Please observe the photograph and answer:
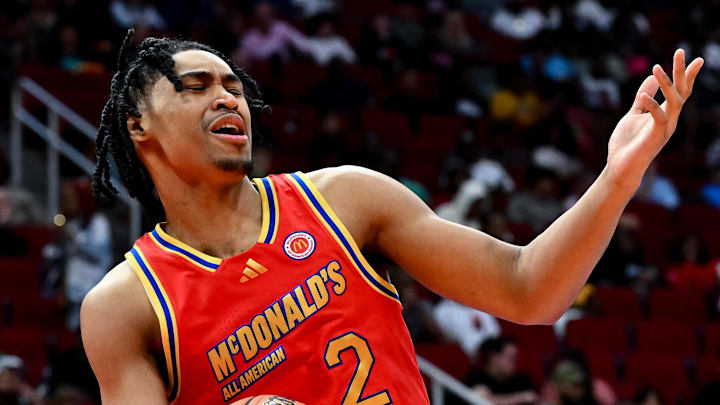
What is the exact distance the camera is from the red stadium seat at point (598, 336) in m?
9.29

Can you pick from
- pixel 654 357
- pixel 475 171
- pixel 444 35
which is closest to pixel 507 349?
pixel 654 357

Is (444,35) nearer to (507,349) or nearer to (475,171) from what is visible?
(475,171)

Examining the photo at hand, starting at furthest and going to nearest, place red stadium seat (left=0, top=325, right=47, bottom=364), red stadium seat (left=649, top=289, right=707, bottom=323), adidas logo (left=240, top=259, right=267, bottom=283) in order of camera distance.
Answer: red stadium seat (left=649, top=289, right=707, bottom=323) → red stadium seat (left=0, top=325, right=47, bottom=364) → adidas logo (left=240, top=259, right=267, bottom=283)

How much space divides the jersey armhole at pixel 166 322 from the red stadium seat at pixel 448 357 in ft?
17.6

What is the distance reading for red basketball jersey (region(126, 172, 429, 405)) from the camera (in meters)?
2.86

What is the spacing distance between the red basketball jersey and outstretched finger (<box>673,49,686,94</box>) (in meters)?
0.85

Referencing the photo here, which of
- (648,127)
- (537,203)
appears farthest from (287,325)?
(537,203)

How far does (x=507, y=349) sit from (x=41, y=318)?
309 cm

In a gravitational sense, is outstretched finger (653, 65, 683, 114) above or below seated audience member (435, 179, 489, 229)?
above

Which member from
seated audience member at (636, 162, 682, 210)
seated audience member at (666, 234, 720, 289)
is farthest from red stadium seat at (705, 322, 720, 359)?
seated audience member at (636, 162, 682, 210)

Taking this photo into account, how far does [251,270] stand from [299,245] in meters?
0.13

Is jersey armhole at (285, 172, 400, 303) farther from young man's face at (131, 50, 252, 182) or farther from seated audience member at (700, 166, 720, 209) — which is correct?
seated audience member at (700, 166, 720, 209)

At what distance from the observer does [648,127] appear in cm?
260

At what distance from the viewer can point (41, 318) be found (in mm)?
8062
